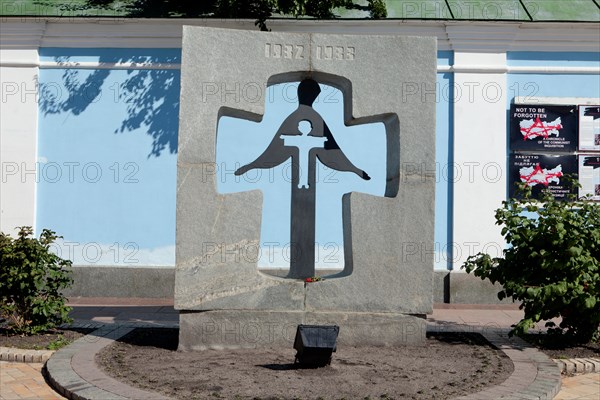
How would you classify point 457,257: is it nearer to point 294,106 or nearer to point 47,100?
point 294,106

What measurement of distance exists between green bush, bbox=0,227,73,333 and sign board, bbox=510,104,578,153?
20.7 ft

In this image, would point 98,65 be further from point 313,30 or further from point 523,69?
point 523,69

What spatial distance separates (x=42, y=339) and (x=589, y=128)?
7615 mm

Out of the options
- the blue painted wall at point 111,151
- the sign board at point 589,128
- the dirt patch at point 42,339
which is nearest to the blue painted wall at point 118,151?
the blue painted wall at point 111,151

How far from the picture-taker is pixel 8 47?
10.7m

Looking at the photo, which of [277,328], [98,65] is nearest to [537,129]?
[277,328]

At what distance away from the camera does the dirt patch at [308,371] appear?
555 cm

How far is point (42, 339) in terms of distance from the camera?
734 centimetres

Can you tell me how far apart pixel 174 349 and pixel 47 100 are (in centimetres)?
528

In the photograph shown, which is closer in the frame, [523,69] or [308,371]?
[308,371]

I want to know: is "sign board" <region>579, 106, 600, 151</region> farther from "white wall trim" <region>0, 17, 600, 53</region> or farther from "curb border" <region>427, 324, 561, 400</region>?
"curb border" <region>427, 324, 561, 400</region>

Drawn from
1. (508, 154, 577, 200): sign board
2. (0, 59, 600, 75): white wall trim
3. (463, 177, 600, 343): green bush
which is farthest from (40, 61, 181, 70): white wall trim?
(463, 177, 600, 343): green bush

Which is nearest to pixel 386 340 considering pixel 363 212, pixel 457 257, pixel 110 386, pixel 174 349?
pixel 363 212

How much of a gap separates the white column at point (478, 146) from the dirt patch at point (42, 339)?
17.6 ft
